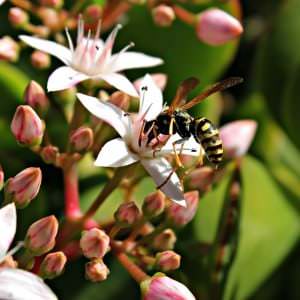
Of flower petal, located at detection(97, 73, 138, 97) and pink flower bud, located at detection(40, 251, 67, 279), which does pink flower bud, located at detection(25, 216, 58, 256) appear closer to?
pink flower bud, located at detection(40, 251, 67, 279)

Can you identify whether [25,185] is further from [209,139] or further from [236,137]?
[236,137]

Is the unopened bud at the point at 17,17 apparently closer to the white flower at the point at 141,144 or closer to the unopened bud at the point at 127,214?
Result: the white flower at the point at 141,144

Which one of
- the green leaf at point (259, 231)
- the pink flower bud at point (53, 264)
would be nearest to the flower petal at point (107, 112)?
the pink flower bud at point (53, 264)

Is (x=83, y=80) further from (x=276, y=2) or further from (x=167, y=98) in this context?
(x=276, y=2)

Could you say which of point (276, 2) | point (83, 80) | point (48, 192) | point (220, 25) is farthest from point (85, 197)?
point (276, 2)

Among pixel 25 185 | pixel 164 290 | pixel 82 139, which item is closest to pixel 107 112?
pixel 82 139

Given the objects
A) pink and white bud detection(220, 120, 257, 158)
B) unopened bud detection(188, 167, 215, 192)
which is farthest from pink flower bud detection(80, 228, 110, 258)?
pink and white bud detection(220, 120, 257, 158)
